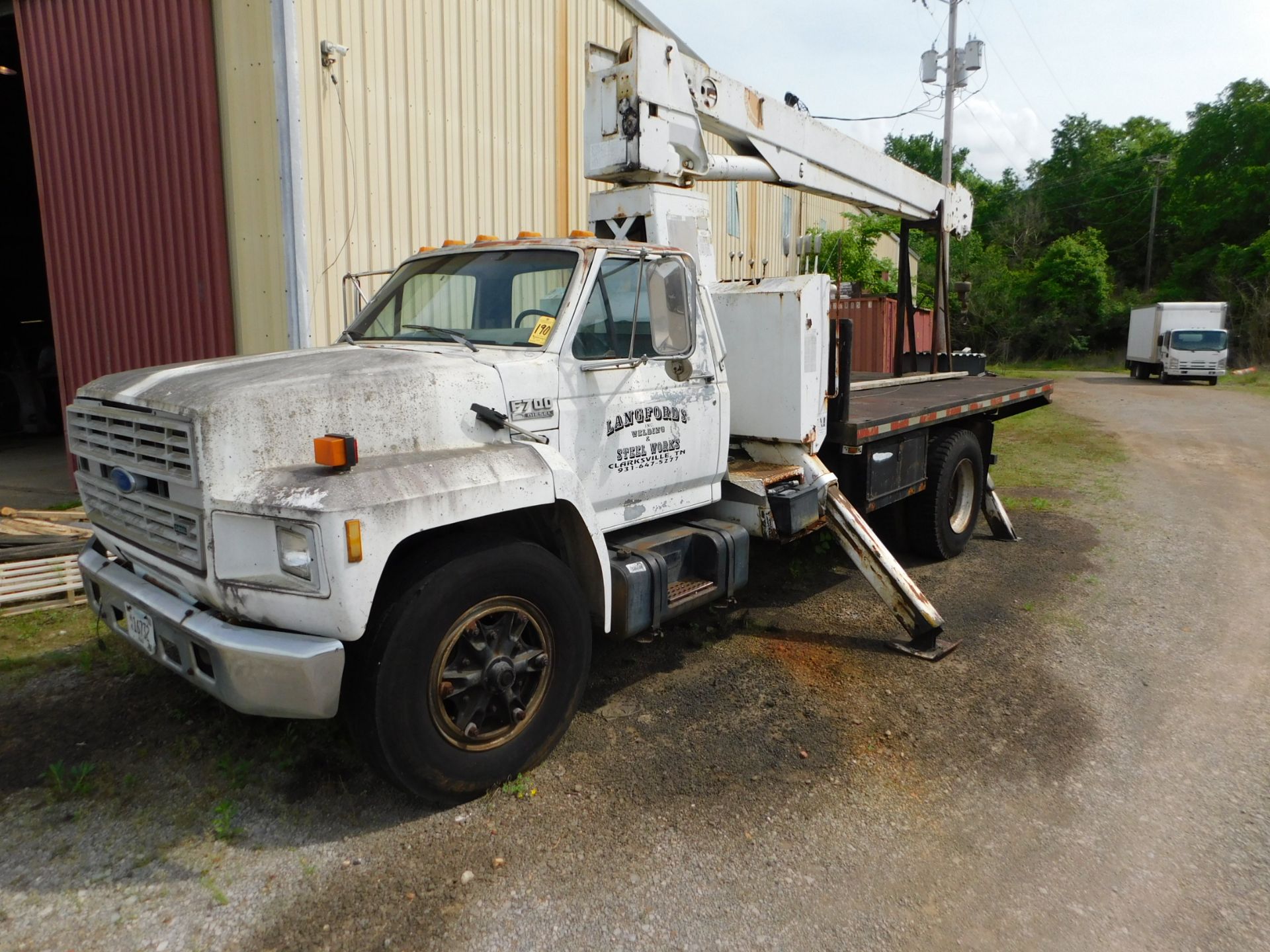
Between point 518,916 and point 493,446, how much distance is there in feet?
5.57

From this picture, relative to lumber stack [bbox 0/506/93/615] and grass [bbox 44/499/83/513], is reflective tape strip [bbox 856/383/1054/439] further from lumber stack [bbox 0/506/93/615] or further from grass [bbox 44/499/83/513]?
grass [bbox 44/499/83/513]

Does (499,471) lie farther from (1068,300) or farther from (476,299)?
(1068,300)

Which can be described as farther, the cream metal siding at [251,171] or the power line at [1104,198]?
the power line at [1104,198]

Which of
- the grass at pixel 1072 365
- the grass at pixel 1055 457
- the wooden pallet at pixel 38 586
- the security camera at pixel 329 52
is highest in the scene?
the security camera at pixel 329 52

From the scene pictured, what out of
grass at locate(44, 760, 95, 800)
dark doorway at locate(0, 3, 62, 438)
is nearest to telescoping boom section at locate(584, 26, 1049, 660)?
grass at locate(44, 760, 95, 800)

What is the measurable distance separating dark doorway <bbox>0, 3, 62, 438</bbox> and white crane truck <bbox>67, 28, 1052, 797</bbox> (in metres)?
8.21

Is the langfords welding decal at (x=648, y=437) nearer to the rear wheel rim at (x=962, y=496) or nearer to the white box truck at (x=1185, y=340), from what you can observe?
the rear wheel rim at (x=962, y=496)

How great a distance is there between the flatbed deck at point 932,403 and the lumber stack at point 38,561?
4.88 metres

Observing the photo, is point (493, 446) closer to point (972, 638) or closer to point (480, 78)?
point (972, 638)

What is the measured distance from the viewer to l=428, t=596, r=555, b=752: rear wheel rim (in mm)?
3414

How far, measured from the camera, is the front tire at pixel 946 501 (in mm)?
7109

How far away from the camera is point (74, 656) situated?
4.98m

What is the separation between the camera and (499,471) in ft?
11.5

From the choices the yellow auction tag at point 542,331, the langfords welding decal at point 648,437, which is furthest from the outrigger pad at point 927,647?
the yellow auction tag at point 542,331
